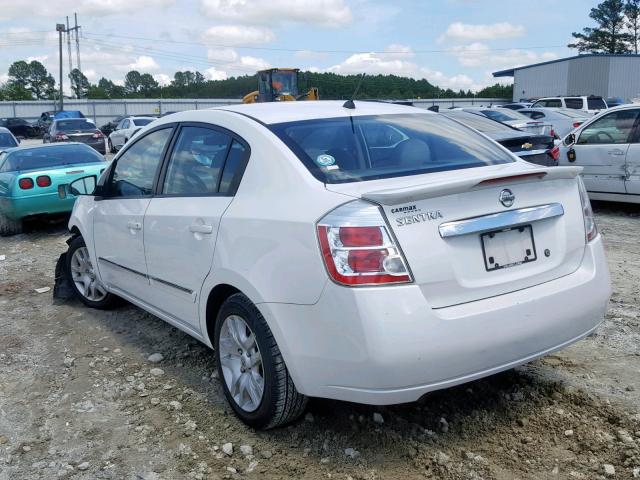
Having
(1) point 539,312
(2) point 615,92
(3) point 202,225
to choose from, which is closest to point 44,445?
(3) point 202,225

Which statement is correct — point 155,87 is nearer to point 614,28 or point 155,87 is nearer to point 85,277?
point 614,28

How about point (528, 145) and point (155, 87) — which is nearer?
point (528, 145)

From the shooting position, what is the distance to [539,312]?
2957 millimetres

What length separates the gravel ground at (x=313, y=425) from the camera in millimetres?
3012

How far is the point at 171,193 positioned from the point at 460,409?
6.99 ft

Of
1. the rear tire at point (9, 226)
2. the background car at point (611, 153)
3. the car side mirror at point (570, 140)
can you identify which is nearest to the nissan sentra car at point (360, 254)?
the background car at point (611, 153)

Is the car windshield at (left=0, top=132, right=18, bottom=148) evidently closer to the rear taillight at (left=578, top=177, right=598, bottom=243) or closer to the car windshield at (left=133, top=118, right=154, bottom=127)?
the car windshield at (left=133, top=118, right=154, bottom=127)

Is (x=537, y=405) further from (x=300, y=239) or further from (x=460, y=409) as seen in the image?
(x=300, y=239)

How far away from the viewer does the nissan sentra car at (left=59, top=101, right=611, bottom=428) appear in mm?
2705

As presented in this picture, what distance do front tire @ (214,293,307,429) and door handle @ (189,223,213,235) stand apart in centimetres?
39

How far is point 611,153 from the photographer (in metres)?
8.98

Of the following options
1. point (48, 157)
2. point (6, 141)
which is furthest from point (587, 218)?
point (6, 141)

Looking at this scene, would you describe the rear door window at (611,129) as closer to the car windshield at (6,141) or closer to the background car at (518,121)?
the background car at (518,121)

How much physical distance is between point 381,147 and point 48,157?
7.96 m
